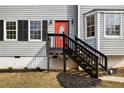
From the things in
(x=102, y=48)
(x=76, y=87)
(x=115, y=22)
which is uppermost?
(x=115, y=22)

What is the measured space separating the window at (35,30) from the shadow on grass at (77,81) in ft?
16.8

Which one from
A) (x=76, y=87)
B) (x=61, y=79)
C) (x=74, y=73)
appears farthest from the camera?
(x=74, y=73)

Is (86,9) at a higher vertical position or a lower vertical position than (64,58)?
higher

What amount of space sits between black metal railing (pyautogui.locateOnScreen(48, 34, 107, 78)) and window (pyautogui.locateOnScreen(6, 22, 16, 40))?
2.67m

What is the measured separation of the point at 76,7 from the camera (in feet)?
86.0

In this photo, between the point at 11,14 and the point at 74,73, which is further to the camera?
the point at 11,14

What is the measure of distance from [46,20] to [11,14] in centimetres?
240

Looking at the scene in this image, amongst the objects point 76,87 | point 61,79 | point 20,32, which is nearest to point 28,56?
point 20,32

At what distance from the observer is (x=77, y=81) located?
1995 cm

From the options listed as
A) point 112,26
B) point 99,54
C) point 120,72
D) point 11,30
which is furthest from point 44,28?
point 120,72

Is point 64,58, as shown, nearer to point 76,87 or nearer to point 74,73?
point 74,73

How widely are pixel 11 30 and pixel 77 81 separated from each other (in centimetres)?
817

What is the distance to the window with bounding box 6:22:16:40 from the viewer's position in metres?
26.3

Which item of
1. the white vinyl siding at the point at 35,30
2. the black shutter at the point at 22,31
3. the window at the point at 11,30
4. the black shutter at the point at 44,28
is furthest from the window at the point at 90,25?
the window at the point at 11,30
